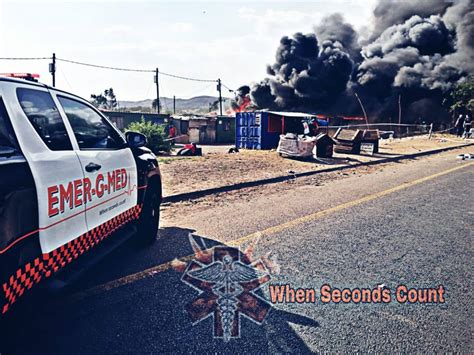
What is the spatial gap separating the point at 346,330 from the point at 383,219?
10.5 feet

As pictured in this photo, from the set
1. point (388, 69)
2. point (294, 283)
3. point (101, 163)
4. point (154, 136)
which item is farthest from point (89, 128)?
point (388, 69)

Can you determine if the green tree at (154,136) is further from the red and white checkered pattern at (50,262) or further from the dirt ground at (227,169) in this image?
the red and white checkered pattern at (50,262)

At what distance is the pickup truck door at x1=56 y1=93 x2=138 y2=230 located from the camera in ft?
9.25

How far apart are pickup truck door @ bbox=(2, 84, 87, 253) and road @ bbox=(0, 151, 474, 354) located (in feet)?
1.58

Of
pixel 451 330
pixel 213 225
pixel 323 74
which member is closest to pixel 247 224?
pixel 213 225

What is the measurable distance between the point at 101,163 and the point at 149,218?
1.37 metres

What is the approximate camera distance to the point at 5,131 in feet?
6.91

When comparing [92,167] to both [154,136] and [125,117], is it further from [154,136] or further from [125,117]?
[125,117]

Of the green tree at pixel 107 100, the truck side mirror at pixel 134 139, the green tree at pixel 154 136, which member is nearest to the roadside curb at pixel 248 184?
the truck side mirror at pixel 134 139

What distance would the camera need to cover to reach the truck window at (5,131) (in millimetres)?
2073

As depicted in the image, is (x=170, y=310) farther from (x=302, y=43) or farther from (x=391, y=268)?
(x=302, y=43)

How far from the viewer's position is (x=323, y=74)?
40969 mm

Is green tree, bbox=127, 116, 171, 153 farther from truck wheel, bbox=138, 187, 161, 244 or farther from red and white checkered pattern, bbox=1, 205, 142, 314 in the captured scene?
red and white checkered pattern, bbox=1, 205, 142, 314

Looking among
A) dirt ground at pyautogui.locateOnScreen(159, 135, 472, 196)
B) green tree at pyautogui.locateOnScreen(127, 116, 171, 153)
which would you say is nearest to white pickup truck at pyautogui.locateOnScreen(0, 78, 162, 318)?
dirt ground at pyautogui.locateOnScreen(159, 135, 472, 196)
